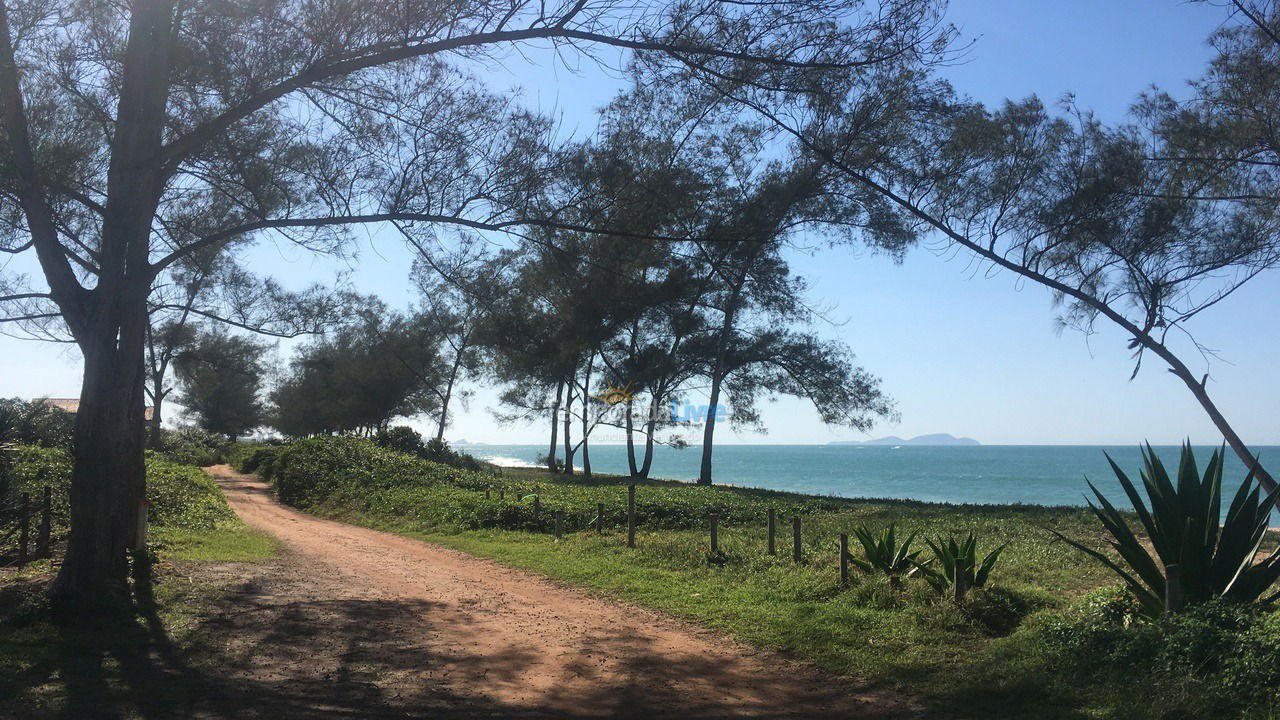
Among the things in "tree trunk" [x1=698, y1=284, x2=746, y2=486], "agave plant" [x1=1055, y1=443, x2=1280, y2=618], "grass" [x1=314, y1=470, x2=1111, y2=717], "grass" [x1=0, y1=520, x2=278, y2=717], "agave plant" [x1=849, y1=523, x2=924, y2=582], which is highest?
"tree trunk" [x1=698, y1=284, x2=746, y2=486]

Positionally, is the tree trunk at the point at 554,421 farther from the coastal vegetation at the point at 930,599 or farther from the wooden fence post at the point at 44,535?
the wooden fence post at the point at 44,535

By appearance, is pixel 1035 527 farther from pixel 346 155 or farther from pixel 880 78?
pixel 346 155

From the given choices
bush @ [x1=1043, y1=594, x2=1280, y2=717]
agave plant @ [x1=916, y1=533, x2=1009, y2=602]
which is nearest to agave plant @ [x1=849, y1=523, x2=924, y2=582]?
agave plant @ [x1=916, y1=533, x2=1009, y2=602]

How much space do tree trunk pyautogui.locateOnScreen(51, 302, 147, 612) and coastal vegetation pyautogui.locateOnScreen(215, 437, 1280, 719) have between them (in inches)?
207

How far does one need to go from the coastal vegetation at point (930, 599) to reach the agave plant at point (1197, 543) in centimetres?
21

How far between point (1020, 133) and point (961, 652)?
10202mm

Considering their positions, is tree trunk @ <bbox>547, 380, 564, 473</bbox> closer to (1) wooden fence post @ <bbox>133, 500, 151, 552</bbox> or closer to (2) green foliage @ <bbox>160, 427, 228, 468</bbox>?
(2) green foliage @ <bbox>160, 427, 228, 468</bbox>

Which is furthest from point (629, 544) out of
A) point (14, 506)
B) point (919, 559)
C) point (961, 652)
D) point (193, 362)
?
point (193, 362)

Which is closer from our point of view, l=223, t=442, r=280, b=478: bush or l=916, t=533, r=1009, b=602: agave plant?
l=916, t=533, r=1009, b=602: agave plant

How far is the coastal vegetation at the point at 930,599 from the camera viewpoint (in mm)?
5500

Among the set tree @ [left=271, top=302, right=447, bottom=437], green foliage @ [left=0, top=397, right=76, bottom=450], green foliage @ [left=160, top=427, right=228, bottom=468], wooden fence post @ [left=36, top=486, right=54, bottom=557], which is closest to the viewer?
wooden fence post @ [left=36, top=486, right=54, bottom=557]

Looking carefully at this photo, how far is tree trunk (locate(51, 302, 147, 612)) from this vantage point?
24.5 feet

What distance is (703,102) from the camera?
8.66 meters

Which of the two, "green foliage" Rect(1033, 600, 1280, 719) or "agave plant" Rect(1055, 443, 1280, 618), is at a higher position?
"agave plant" Rect(1055, 443, 1280, 618)
